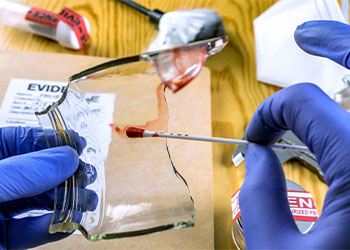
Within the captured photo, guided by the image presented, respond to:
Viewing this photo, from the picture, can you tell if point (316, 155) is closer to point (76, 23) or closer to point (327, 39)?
point (327, 39)

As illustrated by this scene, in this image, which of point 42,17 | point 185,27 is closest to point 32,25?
point 42,17

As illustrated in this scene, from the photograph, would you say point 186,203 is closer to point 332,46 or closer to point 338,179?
point 338,179

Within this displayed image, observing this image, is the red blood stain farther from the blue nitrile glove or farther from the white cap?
the white cap

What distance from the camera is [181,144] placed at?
2.62ft

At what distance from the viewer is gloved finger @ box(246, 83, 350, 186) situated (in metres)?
0.48

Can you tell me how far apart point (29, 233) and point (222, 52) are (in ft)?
2.05

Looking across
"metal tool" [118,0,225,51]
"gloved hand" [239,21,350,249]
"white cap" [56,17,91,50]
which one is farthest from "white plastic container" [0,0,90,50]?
"gloved hand" [239,21,350,249]

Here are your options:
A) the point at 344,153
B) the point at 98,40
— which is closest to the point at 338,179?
the point at 344,153

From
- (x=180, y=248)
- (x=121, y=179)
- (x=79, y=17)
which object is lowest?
(x=180, y=248)

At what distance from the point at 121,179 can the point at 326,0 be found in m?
0.60

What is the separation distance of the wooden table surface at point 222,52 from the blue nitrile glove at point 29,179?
12.3 inches

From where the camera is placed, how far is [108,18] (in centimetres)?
100

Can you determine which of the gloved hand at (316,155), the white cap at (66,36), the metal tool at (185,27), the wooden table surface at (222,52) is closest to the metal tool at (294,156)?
the wooden table surface at (222,52)

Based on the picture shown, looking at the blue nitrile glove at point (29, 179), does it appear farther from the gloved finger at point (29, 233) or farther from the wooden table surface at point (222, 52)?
the wooden table surface at point (222, 52)
